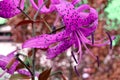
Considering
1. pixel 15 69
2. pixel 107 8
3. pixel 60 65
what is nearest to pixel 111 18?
pixel 107 8

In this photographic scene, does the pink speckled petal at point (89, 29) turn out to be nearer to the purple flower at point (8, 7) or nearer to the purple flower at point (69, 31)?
the purple flower at point (69, 31)

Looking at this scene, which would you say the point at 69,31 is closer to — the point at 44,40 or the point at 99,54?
the point at 44,40

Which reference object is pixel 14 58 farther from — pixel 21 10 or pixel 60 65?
pixel 60 65

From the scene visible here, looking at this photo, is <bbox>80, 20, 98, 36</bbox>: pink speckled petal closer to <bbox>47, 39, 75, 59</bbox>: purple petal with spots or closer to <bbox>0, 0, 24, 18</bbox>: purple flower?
<bbox>47, 39, 75, 59</bbox>: purple petal with spots

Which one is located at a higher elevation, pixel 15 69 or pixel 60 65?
pixel 15 69

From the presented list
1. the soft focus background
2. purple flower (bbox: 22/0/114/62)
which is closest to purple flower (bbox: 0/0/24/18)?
purple flower (bbox: 22/0/114/62)

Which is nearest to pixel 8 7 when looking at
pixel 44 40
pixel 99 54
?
pixel 44 40

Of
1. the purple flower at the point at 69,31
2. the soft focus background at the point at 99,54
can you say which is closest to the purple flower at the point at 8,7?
the purple flower at the point at 69,31

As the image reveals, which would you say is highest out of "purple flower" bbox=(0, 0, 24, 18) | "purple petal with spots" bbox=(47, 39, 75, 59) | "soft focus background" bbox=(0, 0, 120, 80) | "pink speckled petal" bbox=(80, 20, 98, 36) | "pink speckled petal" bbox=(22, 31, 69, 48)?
"purple flower" bbox=(0, 0, 24, 18)
